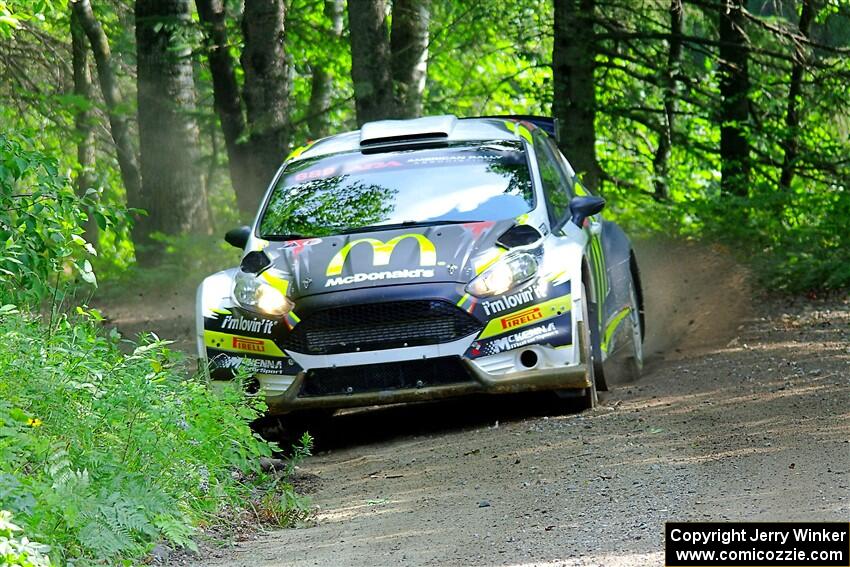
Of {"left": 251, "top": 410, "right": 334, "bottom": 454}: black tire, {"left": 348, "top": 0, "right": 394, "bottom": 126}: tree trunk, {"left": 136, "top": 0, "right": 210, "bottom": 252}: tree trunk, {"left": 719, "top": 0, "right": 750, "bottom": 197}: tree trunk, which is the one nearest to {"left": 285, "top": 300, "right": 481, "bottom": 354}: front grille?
{"left": 251, "top": 410, "right": 334, "bottom": 454}: black tire

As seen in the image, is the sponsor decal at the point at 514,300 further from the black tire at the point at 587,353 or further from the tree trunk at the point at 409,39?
the tree trunk at the point at 409,39

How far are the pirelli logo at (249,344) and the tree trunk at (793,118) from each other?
11313 mm

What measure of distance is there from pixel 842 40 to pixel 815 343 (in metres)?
7.43

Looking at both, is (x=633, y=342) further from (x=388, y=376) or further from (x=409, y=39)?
(x=409, y=39)

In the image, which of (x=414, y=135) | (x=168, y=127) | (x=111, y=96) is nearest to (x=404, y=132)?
(x=414, y=135)

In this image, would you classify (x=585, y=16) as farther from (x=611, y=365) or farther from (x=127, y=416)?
(x=127, y=416)

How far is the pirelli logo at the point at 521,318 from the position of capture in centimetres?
833

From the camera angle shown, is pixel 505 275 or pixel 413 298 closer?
pixel 413 298

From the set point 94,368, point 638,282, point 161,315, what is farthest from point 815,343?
point 161,315

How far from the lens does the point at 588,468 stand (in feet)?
23.0

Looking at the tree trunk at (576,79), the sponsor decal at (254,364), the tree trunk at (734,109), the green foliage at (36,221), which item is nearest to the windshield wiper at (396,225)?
the sponsor decal at (254,364)

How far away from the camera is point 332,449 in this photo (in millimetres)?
8773

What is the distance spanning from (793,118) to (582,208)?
11229 millimetres

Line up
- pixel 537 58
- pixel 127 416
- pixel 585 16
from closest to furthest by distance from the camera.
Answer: pixel 127 416 < pixel 585 16 < pixel 537 58
